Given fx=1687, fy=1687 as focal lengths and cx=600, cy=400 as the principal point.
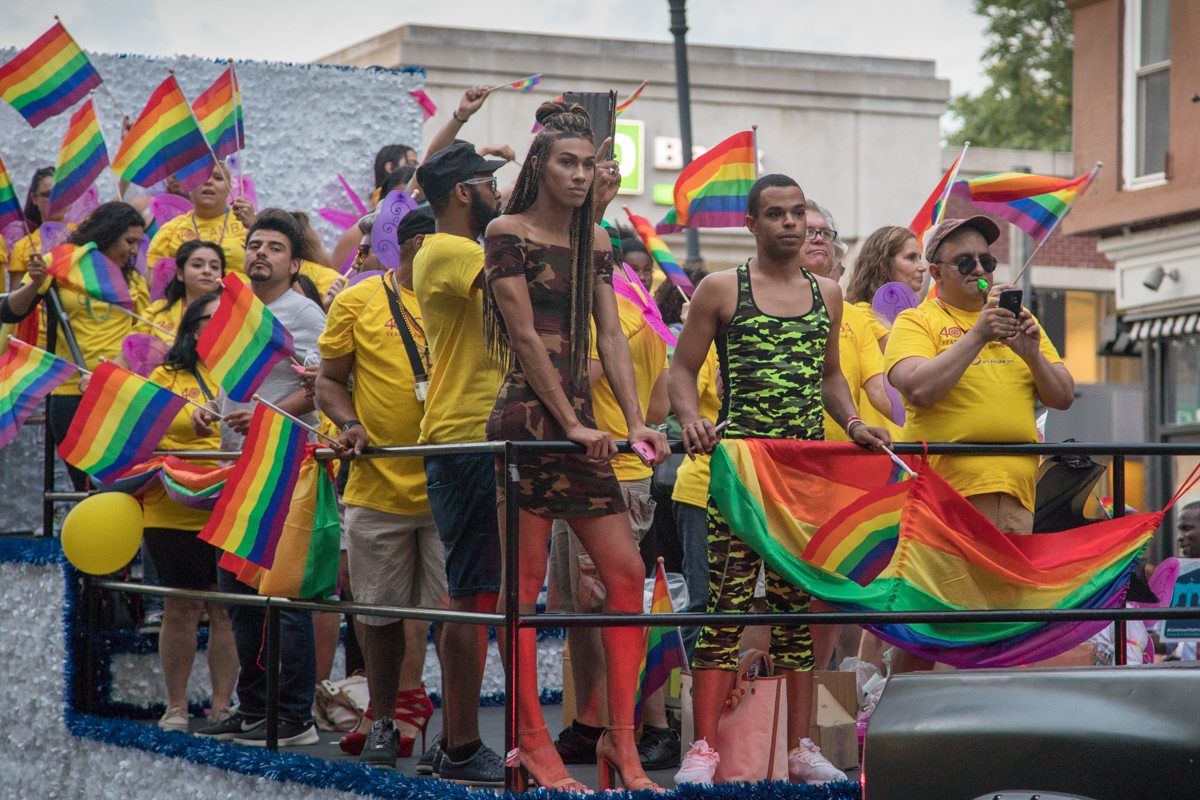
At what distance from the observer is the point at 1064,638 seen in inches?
219

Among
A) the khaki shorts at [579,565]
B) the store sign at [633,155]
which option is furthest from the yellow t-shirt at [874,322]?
the store sign at [633,155]

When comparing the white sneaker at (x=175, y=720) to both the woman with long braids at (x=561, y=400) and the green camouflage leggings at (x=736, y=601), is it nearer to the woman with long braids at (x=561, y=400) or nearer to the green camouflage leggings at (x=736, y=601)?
the woman with long braids at (x=561, y=400)

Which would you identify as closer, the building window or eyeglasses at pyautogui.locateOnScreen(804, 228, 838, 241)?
eyeglasses at pyautogui.locateOnScreen(804, 228, 838, 241)

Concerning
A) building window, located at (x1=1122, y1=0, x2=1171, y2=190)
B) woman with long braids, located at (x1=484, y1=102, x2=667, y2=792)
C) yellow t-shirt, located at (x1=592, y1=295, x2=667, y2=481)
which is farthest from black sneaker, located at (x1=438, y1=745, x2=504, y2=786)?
building window, located at (x1=1122, y1=0, x2=1171, y2=190)

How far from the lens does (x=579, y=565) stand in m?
6.38

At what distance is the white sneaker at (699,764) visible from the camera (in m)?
5.16

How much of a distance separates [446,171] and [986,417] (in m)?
2.04

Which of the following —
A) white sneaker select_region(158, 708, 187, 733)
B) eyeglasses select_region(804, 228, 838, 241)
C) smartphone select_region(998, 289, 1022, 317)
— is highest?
eyeglasses select_region(804, 228, 838, 241)

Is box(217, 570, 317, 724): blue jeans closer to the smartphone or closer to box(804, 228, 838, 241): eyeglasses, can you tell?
box(804, 228, 838, 241): eyeglasses

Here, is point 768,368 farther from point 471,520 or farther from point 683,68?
point 683,68

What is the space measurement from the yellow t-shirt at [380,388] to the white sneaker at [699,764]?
5.33 ft

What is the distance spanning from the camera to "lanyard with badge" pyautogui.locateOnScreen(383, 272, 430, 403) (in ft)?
20.8

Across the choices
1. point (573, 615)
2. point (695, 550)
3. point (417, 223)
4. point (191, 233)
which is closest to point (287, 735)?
point (695, 550)

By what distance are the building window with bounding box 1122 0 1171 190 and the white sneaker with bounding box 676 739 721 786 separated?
13468 mm
